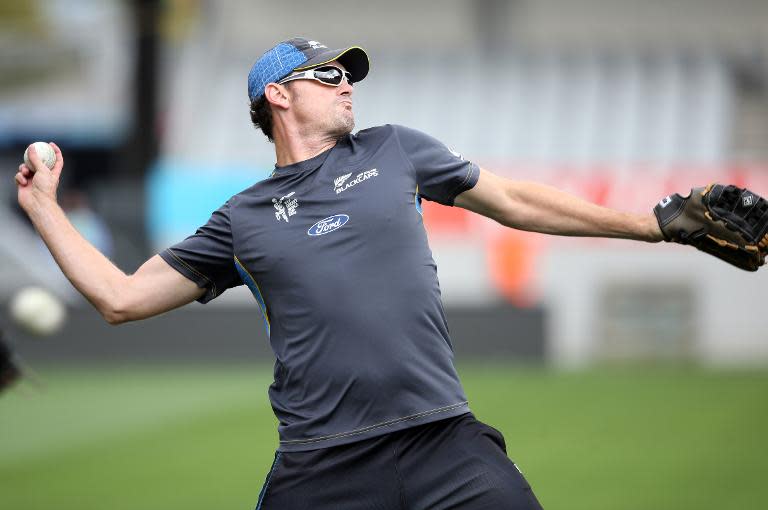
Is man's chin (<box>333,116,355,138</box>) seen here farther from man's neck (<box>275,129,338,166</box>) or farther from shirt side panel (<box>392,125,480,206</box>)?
shirt side panel (<box>392,125,480,206</box>)

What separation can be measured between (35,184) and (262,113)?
0.99 meters

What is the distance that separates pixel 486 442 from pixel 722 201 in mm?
1249

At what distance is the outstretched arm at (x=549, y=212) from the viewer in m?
5.07

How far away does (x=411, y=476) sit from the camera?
4.73 meters

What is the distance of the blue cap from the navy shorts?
1520 mm

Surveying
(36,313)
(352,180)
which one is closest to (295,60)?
(352,180)

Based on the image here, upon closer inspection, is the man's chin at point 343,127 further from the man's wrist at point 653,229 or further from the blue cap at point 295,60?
the man's wrist at point 653,229

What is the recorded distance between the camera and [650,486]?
10938 millimetres

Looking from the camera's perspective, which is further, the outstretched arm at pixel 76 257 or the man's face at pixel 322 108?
the man's face at pixel 322 108

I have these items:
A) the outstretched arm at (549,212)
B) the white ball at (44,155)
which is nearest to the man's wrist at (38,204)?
the white ball at (44,155)

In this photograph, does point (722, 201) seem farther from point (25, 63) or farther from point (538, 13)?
point (25, 63)

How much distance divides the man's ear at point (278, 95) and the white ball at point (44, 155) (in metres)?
0.89

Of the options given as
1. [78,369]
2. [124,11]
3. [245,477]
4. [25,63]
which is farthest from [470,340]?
[25,63]

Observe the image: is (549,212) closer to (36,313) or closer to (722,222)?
(722,222)
